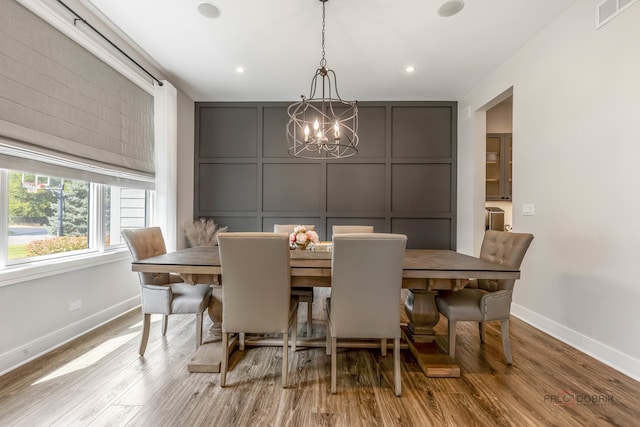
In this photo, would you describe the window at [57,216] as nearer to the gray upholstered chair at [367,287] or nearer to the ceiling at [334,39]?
the ceiling at [334,39]

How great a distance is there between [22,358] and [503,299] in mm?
3442

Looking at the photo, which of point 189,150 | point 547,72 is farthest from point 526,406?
point 189,150

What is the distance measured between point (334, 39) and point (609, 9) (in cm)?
219

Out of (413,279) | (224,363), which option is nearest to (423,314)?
(413,279)

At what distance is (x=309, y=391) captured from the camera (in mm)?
1725

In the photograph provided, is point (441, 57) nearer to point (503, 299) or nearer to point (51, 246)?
point (503, 299)

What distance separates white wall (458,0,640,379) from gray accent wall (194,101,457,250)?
1.39 m

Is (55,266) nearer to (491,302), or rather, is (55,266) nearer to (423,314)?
(423,314)

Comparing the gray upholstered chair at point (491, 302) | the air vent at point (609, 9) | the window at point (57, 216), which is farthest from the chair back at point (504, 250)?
the window at point (57, 216)

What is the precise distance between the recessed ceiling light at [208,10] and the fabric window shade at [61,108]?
1083 millimetres

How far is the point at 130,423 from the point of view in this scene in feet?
4.74

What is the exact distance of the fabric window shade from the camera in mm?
1831

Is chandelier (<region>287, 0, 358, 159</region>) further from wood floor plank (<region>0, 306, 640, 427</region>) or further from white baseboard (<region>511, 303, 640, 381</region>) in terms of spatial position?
white baseboard (<region>511, 303, 640, 381</region>)

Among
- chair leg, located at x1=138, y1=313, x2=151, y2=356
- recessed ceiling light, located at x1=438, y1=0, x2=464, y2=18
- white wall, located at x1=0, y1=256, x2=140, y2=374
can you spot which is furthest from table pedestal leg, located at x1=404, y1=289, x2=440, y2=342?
white wall, located at x1=0, y1=256, x2=140, y2=374
